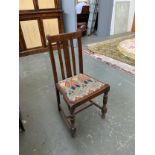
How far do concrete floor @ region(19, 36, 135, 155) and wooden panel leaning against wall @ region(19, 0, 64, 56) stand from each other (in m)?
1.23

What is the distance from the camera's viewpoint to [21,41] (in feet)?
9.88

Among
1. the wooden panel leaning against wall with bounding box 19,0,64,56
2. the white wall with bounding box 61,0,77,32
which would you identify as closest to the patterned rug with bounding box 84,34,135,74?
the white wall with bounding box 61,0,77,32

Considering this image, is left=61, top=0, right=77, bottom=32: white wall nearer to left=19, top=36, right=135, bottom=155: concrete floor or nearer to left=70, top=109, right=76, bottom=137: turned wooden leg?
left=19, top=36, right=135, bottom=155: concrete floor

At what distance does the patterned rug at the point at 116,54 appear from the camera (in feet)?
8.55

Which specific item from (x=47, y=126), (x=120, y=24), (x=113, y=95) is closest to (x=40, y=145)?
(x=47, y=126)

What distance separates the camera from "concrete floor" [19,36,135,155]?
120cm

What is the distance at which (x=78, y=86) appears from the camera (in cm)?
127

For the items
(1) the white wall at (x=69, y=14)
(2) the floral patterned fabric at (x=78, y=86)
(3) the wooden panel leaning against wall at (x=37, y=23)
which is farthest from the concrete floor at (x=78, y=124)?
(1) the white wall at (x=69, y=14)

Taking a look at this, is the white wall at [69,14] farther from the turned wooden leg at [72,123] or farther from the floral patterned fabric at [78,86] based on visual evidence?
the turned wooden leg at [72,123]

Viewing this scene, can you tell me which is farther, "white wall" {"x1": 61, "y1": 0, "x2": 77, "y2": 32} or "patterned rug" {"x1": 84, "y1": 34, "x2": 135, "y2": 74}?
"white wall" {"x1": 61, "y1": 0, "x2": 77, "y2": 32}

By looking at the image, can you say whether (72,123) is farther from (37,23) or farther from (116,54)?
(37,23)

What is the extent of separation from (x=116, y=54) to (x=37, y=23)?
1.92 metres
